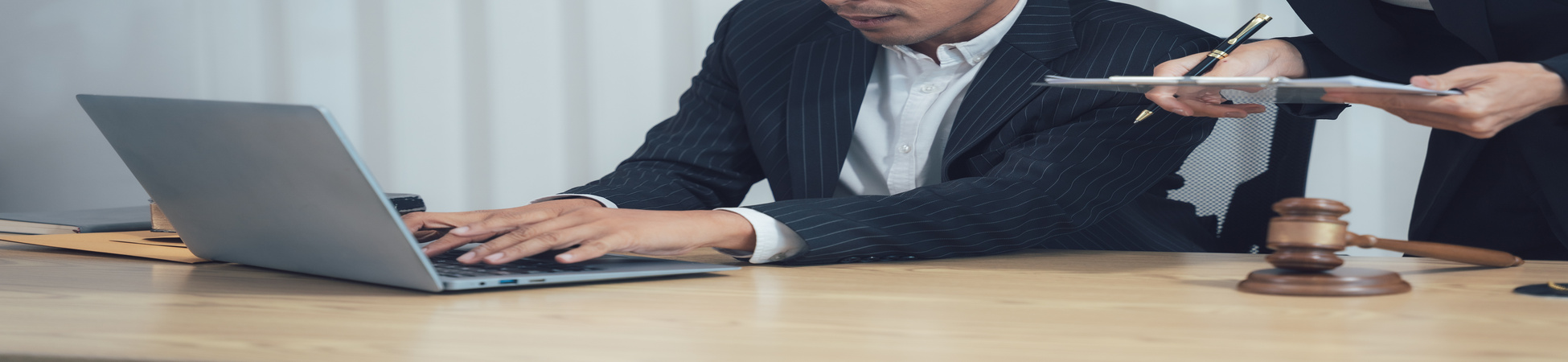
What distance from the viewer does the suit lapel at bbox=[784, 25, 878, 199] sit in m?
1.41

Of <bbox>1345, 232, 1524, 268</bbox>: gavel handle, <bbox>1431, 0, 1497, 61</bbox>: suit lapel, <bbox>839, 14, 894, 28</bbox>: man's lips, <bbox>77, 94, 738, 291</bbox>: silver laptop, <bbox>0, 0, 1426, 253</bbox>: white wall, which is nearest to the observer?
<bbox>77, 94, 738, 291</bbox>: silver laptop

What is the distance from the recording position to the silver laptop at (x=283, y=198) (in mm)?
662

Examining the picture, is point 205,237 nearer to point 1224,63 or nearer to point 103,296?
point 103,296

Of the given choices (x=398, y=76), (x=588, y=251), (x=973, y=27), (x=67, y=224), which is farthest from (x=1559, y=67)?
(x=398, y=76)

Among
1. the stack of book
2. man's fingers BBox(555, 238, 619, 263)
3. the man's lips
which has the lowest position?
the stack of book

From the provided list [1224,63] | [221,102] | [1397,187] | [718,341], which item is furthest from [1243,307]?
[1397,187]

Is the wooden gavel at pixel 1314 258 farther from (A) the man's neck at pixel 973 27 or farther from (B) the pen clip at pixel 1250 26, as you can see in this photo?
(A) the man's neck at pixel 973 27

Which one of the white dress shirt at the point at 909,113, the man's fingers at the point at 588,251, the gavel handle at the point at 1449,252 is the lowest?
the man's fingers at the point at 588,251

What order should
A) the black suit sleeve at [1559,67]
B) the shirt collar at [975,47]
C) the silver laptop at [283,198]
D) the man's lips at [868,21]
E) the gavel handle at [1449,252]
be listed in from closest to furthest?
the silver laptop at [283,198] → the gavel handle at [1449,252] → the black suit sleeve at [1559,67] → the man's lips at [868,21] → the shirt collar at [975,47]

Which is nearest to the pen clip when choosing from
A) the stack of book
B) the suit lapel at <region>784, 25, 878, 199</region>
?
the suit lapel at <region>784, 25, 878, 199</region>

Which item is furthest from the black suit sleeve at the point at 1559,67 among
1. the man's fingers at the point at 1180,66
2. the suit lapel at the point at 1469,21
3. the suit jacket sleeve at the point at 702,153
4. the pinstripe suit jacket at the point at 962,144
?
the suit jacket sleeve at the point at 702,153

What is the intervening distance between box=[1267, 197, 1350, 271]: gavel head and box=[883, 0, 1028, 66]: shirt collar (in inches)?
29.6

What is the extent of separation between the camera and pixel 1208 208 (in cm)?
139

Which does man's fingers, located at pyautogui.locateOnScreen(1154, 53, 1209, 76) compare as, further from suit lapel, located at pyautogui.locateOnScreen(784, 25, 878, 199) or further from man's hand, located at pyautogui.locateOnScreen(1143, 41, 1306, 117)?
suit lapel, located at pyautogui.locateOnScreen(784, 25, 878, 199)
